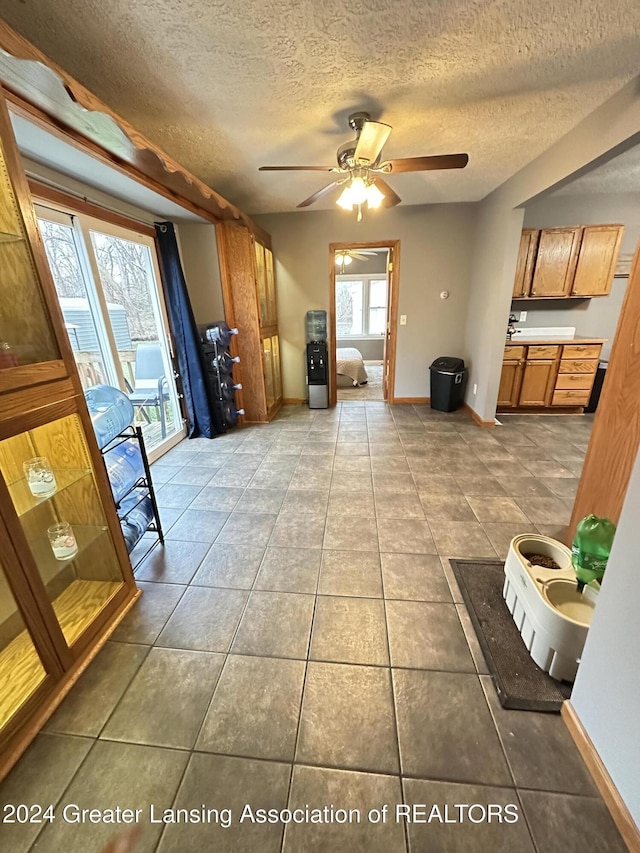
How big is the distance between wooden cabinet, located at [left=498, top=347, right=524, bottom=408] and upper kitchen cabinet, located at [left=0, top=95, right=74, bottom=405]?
4242 millimetres

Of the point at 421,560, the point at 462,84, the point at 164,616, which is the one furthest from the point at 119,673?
the point at 462,84

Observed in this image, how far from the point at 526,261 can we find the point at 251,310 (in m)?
3.25

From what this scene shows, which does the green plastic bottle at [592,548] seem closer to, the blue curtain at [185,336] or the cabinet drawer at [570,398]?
the blue curtain at [185,336]

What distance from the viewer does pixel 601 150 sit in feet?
6.68

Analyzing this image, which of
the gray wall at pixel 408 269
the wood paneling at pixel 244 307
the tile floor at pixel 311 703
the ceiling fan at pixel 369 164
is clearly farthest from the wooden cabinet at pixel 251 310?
the tile floor at pixel 311 703

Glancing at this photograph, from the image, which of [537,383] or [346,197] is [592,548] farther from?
[537,383]

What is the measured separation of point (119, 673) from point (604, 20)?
3.36 m

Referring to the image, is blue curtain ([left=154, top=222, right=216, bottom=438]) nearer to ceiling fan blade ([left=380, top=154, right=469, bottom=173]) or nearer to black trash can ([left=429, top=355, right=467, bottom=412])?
ceiling fan blade ([left=380, top=154, right=469, bottom=173])

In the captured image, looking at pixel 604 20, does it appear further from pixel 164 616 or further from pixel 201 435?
pixel 201 435

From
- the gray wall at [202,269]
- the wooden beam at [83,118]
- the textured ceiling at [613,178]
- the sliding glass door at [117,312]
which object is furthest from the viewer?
the gray wall at [202,269]

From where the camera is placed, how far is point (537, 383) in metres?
4.02

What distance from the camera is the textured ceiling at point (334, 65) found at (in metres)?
1.31

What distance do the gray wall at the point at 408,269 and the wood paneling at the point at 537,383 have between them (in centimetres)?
90

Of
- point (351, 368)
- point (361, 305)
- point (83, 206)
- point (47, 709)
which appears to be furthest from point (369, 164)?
point (361, 305)
